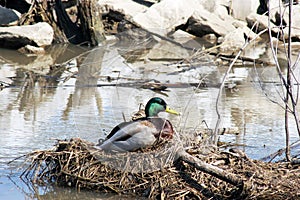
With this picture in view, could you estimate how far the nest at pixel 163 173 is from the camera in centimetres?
498

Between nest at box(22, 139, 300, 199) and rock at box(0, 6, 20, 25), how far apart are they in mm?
8821

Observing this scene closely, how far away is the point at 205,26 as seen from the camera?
1440 centimetres

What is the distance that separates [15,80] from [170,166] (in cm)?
497

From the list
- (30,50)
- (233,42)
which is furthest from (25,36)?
(233,42)

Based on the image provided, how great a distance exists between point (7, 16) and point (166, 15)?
131 inches

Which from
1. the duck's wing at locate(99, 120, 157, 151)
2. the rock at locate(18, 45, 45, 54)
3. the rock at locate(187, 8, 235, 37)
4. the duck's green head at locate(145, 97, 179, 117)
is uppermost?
the rock at locate(187, 8, 235, 37)

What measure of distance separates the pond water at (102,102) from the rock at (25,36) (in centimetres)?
67

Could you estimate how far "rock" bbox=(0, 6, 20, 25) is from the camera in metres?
13.9

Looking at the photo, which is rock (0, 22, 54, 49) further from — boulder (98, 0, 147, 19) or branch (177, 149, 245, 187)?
branch (177, 149, 245, 187)

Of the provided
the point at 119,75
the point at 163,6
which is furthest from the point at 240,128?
the point at 163,6

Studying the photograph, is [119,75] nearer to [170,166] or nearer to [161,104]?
[161,104]

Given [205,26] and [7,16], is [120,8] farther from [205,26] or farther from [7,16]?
[7,16]

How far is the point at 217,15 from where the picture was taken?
51.4 ft

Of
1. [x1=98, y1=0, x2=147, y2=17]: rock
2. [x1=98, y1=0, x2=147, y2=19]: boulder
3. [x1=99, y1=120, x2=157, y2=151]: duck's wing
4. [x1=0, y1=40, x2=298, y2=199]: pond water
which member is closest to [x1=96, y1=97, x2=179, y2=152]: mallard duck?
[x1=99, y1=120, x2=157, y2=151]: duck's wing
